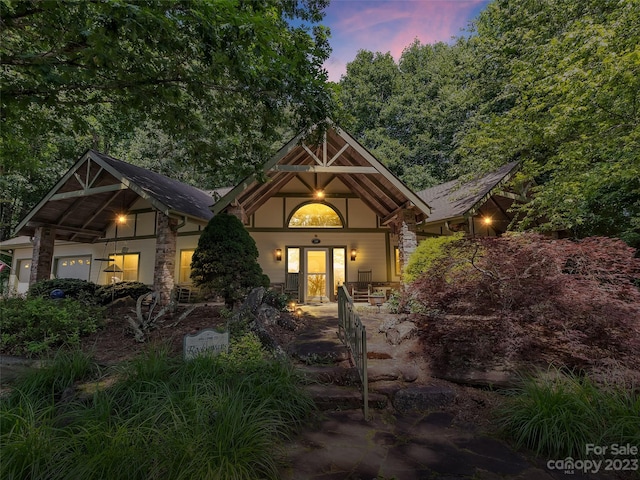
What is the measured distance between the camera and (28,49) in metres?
4.88

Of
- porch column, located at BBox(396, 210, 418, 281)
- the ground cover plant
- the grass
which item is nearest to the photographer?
the grass

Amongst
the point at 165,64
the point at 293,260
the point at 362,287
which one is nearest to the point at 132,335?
the point at 165,64

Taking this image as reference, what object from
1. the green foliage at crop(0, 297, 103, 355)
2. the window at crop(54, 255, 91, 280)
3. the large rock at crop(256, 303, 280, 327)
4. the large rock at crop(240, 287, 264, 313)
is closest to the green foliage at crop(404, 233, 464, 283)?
the large rock at crop(256, 303, 280, 327)

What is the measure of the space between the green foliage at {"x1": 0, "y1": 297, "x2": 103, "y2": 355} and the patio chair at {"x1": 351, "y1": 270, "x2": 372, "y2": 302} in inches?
312

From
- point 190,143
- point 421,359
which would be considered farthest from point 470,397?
point 190,143

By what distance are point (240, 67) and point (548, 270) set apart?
5353 mm

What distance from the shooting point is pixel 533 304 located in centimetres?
439

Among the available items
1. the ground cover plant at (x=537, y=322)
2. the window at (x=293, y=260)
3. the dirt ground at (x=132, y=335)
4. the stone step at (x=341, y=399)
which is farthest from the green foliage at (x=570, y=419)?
the window at (x=293, y=260)

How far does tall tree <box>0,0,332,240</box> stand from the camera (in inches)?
144

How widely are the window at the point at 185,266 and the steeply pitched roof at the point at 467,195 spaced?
9381mm

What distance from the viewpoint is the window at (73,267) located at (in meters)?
14.1

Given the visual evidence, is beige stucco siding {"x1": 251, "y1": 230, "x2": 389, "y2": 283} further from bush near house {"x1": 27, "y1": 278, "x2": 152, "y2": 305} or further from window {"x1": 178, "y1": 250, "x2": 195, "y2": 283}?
bush near house {"x1": 27, "y1": 278, "x2": 152, "y2": 305}

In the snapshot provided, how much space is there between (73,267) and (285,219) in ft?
35.2

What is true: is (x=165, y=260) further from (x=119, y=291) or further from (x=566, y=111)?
(x=566, y=111)
